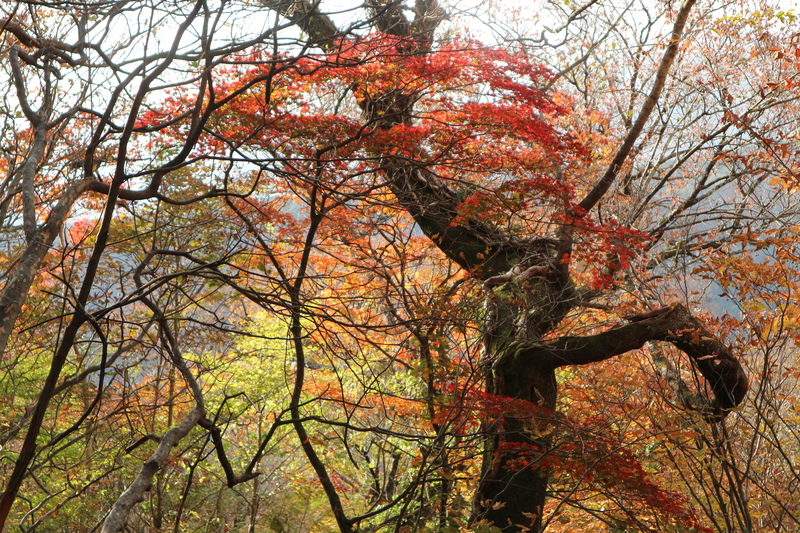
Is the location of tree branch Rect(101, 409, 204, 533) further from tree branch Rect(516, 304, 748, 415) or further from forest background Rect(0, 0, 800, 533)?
tree branch Rect(516, 304, 748, 415)

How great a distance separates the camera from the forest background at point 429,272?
302 centimetres

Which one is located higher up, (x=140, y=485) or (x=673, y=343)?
(x=673, y=343)

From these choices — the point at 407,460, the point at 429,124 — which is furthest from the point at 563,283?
the point at 407,460

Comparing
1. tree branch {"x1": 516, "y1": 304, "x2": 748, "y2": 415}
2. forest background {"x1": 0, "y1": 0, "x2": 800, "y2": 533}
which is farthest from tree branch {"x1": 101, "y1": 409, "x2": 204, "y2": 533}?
tree branch {"x1": 516, "y1": 304, "x2": 748, "y2": 415}

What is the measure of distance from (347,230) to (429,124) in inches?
78.5

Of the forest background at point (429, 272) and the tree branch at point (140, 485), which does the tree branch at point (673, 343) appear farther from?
the tree branch at point (140, 485)

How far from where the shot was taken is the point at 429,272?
1111 cm

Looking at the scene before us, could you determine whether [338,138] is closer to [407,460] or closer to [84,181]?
[84,181]

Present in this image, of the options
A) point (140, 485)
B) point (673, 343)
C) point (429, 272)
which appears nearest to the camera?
point (140, 485)

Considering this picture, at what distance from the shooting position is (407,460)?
8.78 m

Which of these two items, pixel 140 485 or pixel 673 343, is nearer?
pixel 140 485

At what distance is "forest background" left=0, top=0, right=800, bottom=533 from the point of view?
302 centimetres

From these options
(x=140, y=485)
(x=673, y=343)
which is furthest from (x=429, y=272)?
(x=140, y=485)

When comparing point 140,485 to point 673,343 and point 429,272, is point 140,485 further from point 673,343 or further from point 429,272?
point 429,272
